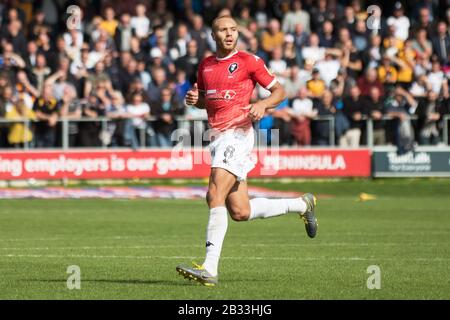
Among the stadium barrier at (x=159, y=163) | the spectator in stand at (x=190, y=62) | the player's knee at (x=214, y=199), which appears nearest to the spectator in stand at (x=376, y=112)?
the stadium barrier at (x=159, y=163)

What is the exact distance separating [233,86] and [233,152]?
2.21 feet

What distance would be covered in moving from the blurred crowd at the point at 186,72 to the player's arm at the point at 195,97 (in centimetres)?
1563

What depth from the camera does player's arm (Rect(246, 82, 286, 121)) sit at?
11.8m

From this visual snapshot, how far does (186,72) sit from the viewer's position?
2995 centimetres

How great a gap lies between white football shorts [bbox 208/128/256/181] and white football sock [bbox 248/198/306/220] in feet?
1.77

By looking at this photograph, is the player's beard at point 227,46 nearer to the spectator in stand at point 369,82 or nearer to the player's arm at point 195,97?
the player's arm at point 195,97

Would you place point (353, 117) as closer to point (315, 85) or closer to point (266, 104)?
point (315, 85)

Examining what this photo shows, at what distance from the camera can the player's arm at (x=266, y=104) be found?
11.8 m

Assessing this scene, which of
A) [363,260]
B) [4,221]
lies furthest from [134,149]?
[363,260]

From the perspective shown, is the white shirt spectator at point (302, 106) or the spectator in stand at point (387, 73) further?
the spectator in stand at point (387, 73)

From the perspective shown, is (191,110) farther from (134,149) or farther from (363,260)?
(363,260)

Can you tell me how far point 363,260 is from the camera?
14.5 metres
